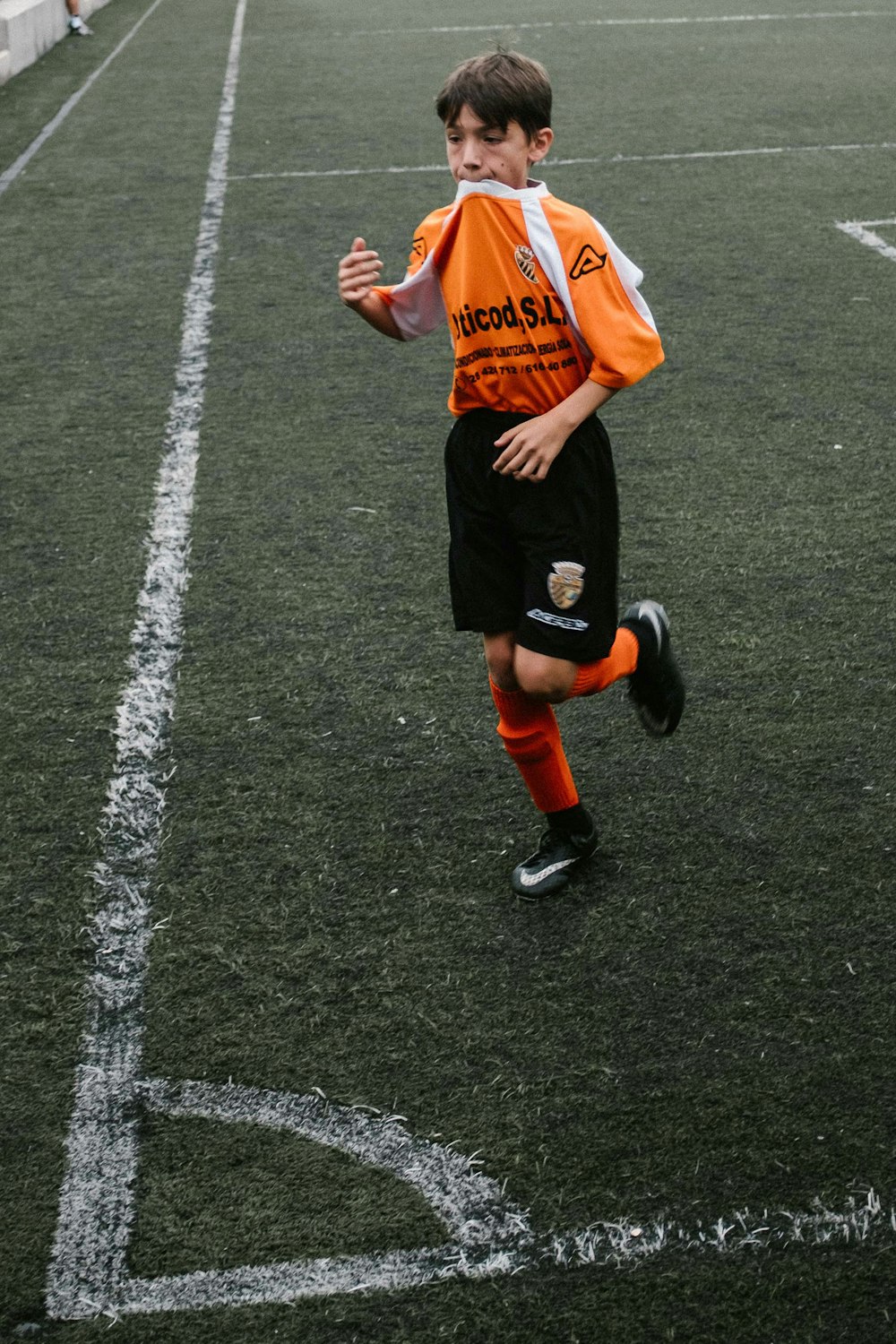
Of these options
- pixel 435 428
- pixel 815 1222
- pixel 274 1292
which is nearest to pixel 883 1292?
pixel 815 1222

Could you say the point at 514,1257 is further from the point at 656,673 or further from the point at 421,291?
the point at 421,291

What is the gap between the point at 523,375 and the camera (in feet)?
8.21

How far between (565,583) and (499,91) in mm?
862

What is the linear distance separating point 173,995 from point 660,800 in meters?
1.18

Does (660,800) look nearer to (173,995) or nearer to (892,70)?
(173,995)

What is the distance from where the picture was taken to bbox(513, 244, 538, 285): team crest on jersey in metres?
2.44

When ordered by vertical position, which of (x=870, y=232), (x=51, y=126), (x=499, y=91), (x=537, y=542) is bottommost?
(x=870, y=232)

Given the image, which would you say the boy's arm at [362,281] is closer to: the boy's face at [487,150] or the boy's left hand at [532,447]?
the boy's face at [487,150]

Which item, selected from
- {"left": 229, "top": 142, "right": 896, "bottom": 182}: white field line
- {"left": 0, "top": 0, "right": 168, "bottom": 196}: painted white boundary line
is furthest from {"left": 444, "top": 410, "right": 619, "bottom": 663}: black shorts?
{"left": 0, "top": 0, "right": 168, "bottom": 196}: painted white boundary line

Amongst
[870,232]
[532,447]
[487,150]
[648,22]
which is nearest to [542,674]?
[532,447]

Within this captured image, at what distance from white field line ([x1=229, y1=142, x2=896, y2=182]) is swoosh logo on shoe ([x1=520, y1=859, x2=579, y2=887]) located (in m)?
7.29

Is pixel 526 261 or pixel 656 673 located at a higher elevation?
pixel 526 261

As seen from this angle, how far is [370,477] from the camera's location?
4.84 metres

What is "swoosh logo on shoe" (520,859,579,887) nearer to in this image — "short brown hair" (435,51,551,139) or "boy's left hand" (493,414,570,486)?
"boy's left hand" (493,414,570,486)
